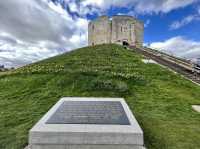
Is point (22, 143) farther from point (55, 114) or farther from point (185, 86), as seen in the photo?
point (185, 86)

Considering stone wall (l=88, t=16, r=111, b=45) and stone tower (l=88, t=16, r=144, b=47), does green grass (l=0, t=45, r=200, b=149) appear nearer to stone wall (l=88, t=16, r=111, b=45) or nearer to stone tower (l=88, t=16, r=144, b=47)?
stone tower (l=88, t=16, r=144, b=47)

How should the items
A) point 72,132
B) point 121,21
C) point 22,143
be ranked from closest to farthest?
point 72,132
point 22,143
point 121,21

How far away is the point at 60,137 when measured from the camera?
4871mm

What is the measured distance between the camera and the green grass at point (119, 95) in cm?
625

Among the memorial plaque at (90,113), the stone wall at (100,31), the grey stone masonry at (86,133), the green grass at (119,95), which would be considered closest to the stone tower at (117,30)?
the stone wall at (100,31)

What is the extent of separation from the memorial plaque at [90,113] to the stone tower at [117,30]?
4686 centimetres

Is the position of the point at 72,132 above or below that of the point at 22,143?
above

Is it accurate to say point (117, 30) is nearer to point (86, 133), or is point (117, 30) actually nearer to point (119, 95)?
point (119, 95)

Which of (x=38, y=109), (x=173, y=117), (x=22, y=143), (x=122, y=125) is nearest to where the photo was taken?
(x=122, y=125)

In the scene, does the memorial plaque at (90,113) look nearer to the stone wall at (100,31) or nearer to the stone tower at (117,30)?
the stone tower at (117,30)

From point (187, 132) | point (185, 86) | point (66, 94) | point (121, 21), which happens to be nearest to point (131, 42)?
point (121, 21)

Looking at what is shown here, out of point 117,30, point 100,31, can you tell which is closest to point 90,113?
point 117,30

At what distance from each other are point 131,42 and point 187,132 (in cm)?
4826

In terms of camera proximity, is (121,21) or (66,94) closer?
(66,94)
